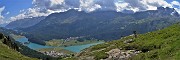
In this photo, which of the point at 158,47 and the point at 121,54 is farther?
the point at 121,54

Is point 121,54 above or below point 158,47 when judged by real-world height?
below

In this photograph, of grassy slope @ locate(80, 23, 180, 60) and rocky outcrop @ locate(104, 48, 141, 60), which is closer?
grassy slope @ locate(80, 23, 180, 60)

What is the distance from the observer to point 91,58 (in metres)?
110

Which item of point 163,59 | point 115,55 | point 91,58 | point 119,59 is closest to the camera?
point 163,59

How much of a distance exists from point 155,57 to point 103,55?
44.8 metres

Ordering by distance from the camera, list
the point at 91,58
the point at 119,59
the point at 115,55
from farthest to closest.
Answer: the point at 91,58, the point at 115,55, the point at 119,59

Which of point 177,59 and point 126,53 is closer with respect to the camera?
point 177,59

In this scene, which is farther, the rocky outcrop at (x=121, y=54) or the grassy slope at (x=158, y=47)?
the rocky outcrop at (x=121, y=54)

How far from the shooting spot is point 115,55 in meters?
99.8

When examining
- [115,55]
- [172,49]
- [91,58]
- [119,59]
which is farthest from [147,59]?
[91,58]

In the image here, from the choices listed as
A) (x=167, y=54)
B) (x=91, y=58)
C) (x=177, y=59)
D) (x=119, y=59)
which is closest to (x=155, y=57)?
(x=167, y=54)

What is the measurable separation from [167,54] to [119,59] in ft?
123

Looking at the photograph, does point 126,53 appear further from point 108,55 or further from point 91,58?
point 91,58

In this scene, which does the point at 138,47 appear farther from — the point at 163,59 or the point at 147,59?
the point at 163,59
